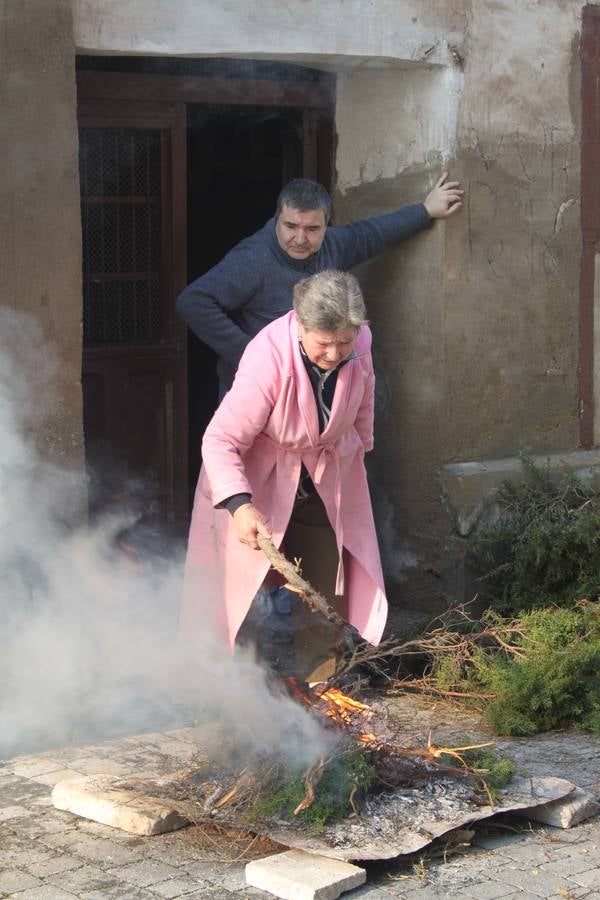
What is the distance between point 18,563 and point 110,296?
83.9 inches

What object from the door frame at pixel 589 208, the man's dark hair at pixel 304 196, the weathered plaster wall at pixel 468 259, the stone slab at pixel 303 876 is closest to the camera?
the stone slab at pixel 303 876

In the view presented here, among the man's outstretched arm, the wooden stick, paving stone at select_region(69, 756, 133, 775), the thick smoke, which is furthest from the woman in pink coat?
the man's outstretched arm

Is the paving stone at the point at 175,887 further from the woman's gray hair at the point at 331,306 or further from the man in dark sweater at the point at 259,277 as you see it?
the man in dark sweater at the point at 259,277

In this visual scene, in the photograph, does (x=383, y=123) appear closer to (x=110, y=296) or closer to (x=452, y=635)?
(x=110, y=296)

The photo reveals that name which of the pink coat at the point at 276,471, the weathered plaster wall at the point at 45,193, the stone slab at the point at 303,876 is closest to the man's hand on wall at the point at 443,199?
the pink coat at the point at 276,471

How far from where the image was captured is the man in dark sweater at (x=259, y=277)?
6.73m

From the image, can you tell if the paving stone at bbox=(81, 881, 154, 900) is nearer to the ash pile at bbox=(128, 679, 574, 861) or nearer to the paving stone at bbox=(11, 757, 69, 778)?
the ash pile at bbox=(128, 679, 574, 861)

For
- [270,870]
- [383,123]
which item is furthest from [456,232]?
[270,870]

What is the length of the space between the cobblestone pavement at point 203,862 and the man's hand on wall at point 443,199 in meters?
3.33

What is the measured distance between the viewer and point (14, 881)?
4512 mm

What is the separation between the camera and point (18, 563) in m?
6.05

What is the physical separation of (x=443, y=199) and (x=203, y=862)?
408cm

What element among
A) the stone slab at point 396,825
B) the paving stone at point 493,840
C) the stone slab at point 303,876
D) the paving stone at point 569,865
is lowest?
the paving stone at point 569,865

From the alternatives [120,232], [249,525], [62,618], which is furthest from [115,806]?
[120,232]
